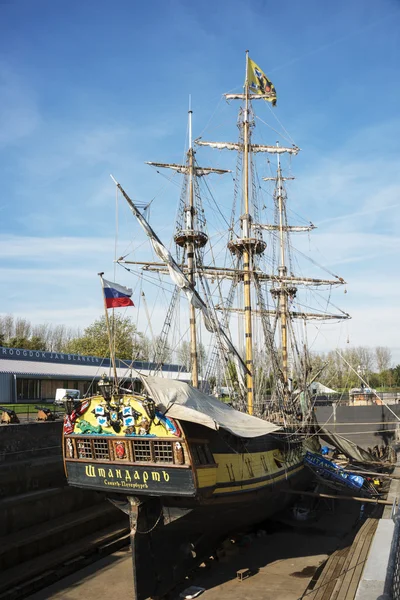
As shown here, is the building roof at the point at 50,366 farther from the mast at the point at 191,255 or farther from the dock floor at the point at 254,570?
the dock floor at the point at 254,570

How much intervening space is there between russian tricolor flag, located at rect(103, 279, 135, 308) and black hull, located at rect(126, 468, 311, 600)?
5.14 metres

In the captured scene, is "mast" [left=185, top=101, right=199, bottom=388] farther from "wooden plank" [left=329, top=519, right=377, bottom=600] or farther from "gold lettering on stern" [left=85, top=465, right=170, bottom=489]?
"wooden plank" [left=329, top=519, right=377, bottom=600]

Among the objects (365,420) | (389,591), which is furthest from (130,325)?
(389,591)

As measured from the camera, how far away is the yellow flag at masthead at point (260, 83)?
28.1 metres

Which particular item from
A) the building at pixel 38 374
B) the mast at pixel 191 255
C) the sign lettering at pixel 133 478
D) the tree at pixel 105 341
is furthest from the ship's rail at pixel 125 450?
the tree at pixel 105 341

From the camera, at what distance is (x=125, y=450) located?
12781mm

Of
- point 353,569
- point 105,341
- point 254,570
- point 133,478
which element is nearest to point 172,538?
point 133,478

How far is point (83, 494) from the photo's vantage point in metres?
18.4

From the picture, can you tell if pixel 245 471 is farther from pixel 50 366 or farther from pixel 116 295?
pixel 50 366

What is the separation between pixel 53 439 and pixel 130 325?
37.3 m

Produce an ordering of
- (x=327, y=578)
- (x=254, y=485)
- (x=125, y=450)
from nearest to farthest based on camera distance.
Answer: (x=327, y=578) < (x=125, y=450) < (x=254, y=485)

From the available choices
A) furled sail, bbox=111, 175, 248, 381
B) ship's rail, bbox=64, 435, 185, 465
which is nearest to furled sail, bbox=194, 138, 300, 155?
furled sail, bbox=111, 175, 248, 381

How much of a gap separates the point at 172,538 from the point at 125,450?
278 centimetres

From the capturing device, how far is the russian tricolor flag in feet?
43.9
